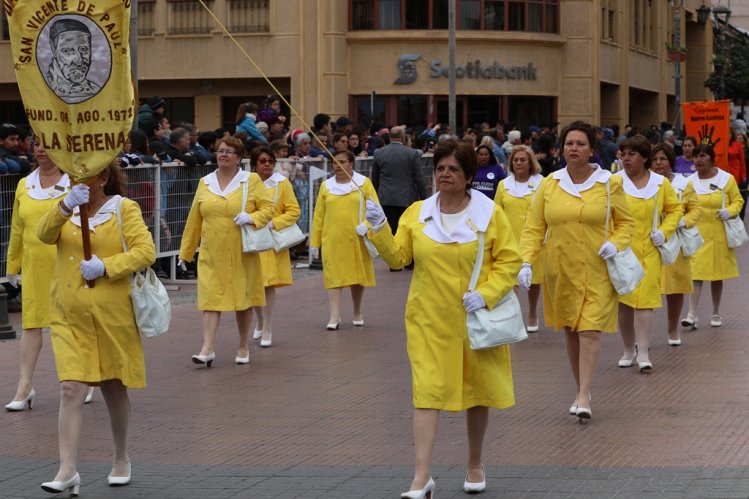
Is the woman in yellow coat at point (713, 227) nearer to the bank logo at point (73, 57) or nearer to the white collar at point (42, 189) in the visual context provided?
the white collar at point (42, 189)

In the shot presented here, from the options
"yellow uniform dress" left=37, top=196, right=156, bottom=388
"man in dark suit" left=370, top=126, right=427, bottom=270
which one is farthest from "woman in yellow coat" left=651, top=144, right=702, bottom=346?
"man in dark suit" left=370, top=126, right=427, bottom=270

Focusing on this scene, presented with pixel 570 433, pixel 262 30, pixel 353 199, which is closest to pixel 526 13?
pixel 262 30

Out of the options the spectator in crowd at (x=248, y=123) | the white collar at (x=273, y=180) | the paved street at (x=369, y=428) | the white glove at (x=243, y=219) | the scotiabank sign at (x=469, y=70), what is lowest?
the paved street at (x=369, y=428)

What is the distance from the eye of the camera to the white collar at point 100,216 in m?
7.91

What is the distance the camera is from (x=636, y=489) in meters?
7.49

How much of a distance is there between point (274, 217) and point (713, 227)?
458 centimetres

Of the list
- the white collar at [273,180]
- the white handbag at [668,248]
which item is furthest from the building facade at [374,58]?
the white handbag at [668,248]

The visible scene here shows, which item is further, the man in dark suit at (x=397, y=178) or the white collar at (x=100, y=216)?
the man in dark suit at (x=397, y=178)

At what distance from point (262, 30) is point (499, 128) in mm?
12347

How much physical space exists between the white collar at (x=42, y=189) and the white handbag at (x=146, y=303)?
74.0 inches

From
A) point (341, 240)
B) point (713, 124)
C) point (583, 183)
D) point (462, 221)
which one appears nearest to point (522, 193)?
point (341, 240)

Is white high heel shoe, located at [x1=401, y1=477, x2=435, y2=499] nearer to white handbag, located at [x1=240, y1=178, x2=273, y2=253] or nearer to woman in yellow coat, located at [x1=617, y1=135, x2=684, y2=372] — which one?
woman in yellow coat, located at [x1=617, y1=135, x2=684, y2=372]

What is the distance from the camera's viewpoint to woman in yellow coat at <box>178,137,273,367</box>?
471 inches

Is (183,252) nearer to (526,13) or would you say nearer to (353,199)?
(353,199)
